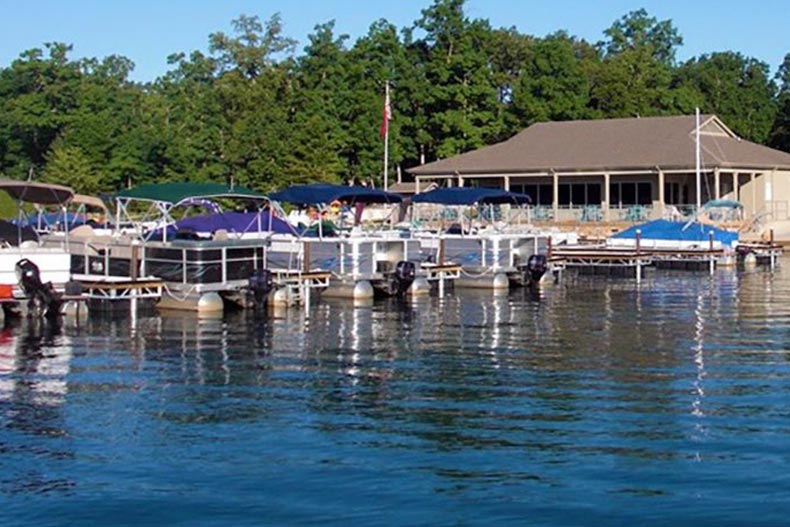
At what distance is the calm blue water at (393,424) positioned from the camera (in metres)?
13.8

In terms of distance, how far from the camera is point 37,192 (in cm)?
3516

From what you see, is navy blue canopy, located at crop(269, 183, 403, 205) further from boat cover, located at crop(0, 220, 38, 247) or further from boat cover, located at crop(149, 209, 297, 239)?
boat cover, located at crop(0, 220, 38, 247)

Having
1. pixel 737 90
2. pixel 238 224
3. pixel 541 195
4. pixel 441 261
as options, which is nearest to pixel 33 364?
pixel 238 224

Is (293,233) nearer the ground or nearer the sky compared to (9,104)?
nearer the ground

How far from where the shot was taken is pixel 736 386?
68.3 feet

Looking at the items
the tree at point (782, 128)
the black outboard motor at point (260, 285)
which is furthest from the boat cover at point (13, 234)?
the tree at point (782, 128)

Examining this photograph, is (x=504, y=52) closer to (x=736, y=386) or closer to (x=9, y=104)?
(x=9, y=104)

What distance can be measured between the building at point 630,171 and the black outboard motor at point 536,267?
2439cm

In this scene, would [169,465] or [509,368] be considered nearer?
[169,465]

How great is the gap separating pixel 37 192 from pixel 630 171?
39.5 meters

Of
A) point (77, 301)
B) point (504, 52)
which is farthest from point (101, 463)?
point (504, 52)

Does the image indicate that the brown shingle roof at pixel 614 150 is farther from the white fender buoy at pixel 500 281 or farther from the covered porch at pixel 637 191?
the white fender buoy at pixel 500 281

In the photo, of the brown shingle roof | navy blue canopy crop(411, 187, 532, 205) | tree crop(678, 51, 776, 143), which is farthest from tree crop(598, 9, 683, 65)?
navy blue canopy crop(411, 187, 532, 205)

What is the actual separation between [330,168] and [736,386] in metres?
56.4
